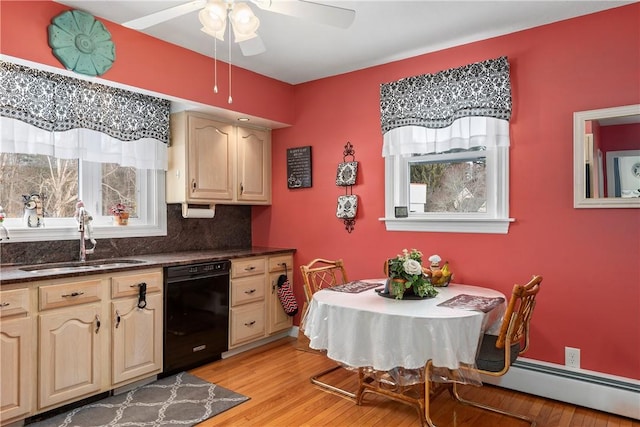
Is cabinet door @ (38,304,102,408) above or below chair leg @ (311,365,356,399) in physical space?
above

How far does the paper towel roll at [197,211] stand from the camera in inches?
144

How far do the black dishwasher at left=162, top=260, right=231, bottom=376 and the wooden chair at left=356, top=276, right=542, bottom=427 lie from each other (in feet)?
4.35

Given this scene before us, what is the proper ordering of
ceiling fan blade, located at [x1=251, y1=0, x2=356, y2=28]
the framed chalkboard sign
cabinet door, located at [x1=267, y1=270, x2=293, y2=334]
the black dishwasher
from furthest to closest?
the framed chalkboard sign → cabinet door, located at [x1=267, y1=270, x2=293, y2=334] → the black dishwasher → ceiling fan blade, located at [x1=251, y1=0, x2=356, y2=28]

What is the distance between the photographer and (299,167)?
4.08 metres

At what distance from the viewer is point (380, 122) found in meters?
3.54

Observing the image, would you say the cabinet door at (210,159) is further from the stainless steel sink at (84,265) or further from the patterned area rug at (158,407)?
the patterned area rug at (158,407)

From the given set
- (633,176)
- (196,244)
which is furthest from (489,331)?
(196,244)

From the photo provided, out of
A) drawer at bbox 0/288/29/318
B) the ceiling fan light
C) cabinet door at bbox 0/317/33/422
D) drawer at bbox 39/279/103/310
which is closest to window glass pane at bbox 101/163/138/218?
drawer at bbox 39/279/103/310

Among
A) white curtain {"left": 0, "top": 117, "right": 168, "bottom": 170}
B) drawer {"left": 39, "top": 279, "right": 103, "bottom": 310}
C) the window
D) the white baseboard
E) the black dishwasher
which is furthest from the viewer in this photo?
the black dishwasher

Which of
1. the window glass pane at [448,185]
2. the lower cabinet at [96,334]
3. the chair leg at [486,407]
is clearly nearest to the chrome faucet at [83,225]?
the lower cabinet at [96,334]

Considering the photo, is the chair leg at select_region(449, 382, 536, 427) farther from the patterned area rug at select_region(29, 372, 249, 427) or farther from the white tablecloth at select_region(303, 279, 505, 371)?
the patterned area rug at select_region(29, 372, 249, 427)

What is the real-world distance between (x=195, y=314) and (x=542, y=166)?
2.75m

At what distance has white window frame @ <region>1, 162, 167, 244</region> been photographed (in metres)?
2.86

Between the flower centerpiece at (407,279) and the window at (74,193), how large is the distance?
2.18 m
